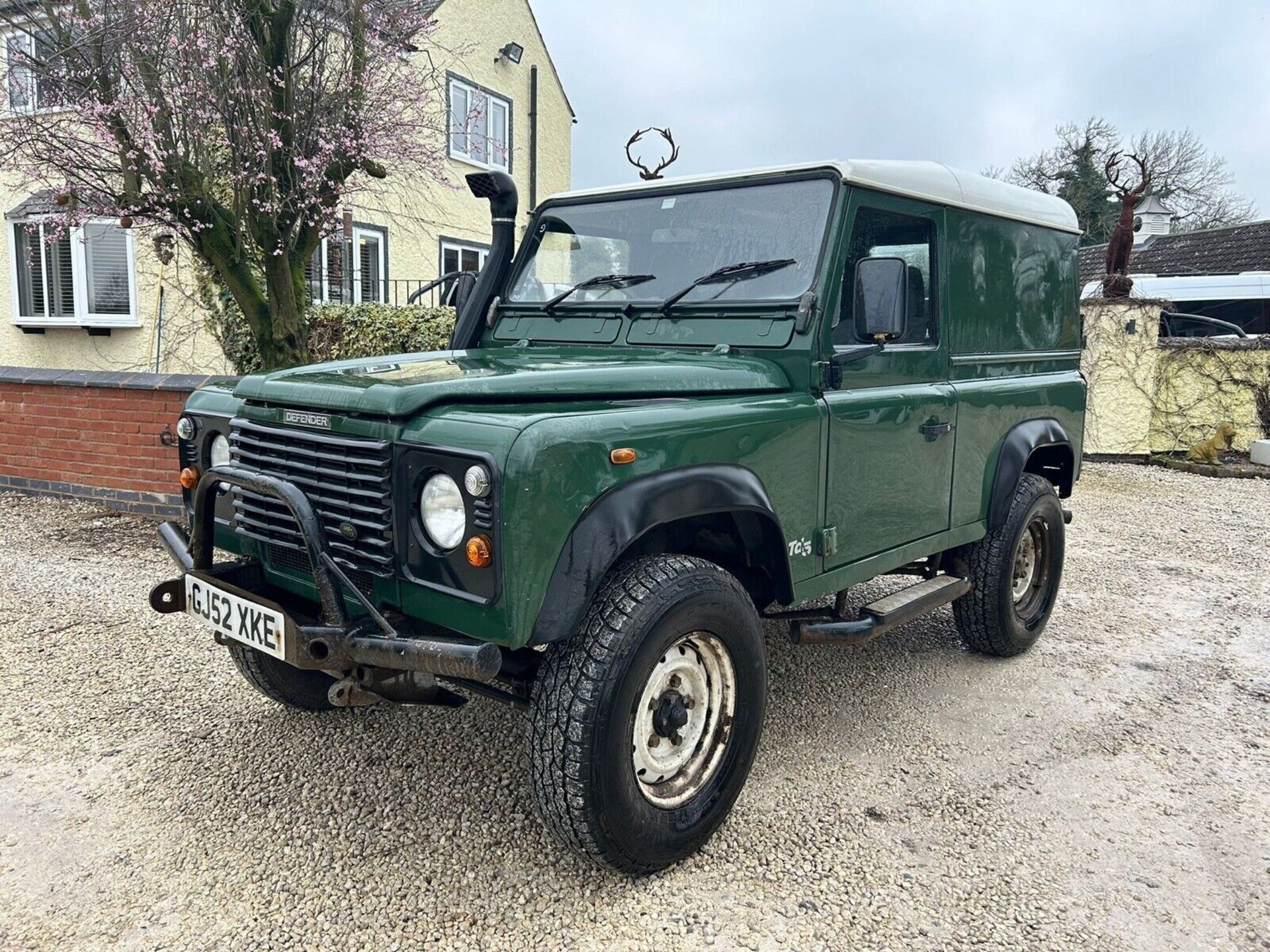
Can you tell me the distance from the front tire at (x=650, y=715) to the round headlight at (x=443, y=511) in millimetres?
433

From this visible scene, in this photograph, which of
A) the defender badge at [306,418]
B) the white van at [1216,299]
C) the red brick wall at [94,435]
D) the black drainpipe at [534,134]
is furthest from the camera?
the black drainpipe at [534,134]

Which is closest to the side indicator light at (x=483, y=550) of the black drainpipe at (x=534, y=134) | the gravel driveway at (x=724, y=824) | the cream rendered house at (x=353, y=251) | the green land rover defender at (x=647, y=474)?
the green land rover defender at (x=647, y=474)

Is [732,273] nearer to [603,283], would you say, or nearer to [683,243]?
[683,243]

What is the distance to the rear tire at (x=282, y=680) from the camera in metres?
3.50

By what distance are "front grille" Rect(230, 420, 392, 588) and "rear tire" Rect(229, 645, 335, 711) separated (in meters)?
0.74

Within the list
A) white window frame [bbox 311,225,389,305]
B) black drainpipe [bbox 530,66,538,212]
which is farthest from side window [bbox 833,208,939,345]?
black drainpipe [bbox 530,66,538,212]

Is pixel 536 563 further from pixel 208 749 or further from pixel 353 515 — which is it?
pixel 208 749

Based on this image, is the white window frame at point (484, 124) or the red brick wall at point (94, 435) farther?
the white window frame at point (484, 124)

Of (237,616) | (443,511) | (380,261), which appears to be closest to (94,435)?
(237,616)

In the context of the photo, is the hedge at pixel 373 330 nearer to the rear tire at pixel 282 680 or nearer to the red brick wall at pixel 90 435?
the red brick wall at pixel 90 435

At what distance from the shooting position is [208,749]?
3.50m

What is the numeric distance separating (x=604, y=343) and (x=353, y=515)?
4.36 feet

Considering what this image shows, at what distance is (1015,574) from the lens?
4.72m

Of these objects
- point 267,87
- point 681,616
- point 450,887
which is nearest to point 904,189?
point 681,616
